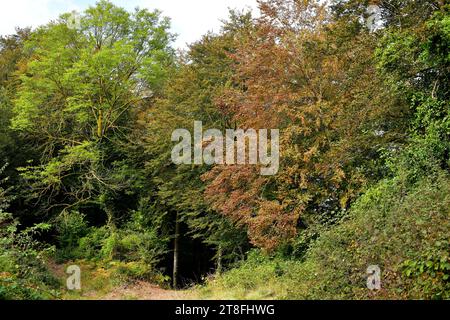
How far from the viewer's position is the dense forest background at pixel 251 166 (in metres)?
8.53

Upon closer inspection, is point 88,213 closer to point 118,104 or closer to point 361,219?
point 118,104

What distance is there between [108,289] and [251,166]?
628 cm

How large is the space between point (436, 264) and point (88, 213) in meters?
18.8

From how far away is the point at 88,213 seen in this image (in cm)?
2189

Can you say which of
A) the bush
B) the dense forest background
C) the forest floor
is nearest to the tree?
the dense forest background

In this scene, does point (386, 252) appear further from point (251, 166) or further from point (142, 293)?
point (142, 293)

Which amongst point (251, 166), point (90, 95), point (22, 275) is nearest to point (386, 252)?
point (251, 166)

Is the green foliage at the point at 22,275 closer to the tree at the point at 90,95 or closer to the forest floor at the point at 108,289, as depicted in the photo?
the forest floor at the point at 108,289

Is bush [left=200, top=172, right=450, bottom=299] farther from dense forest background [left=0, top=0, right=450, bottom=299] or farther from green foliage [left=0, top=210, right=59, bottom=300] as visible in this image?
green foliage [left=0, top=210, right=59, bottom=300]

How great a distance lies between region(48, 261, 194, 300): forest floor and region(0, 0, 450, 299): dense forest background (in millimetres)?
591

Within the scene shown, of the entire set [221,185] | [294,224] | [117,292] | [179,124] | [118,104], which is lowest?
[117,292]

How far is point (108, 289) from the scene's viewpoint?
44.7ft

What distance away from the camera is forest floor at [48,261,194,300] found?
12002 mm
